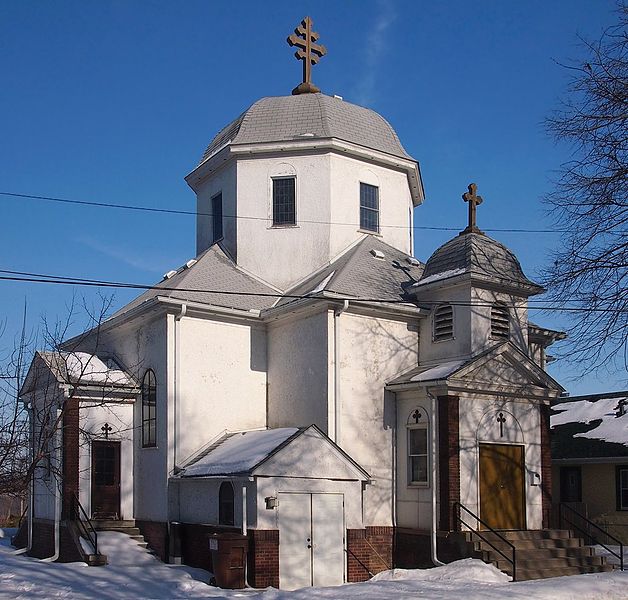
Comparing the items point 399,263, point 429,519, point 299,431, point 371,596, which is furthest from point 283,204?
point 371,596

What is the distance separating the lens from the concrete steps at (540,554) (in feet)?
61.6

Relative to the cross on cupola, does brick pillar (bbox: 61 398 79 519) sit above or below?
below

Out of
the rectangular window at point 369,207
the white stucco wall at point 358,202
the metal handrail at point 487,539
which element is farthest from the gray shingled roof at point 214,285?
the metal handrail at point 487,539

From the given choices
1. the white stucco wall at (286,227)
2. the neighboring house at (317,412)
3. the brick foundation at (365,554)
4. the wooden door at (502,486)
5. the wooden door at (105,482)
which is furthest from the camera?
the white stucco wall at (286,227)

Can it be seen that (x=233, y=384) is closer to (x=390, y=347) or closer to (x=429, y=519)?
(x=390, y=347)

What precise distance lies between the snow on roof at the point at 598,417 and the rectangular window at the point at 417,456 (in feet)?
29.5

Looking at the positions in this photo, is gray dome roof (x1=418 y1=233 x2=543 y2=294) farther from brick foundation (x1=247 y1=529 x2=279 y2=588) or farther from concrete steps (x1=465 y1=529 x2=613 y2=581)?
brick foundation (x1=247 y1=529 x2=279 y2=588)

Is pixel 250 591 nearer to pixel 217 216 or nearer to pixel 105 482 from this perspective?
pixel 105 482

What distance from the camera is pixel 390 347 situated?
2212cm

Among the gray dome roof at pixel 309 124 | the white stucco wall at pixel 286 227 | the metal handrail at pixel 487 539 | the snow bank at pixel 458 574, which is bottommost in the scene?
the snow bank at pixel 458 574

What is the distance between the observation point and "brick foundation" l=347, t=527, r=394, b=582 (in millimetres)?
19688

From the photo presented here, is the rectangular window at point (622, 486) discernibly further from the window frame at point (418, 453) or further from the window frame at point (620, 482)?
the window frame at point (418, 453)

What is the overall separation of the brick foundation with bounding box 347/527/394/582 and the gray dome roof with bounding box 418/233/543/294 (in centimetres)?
650

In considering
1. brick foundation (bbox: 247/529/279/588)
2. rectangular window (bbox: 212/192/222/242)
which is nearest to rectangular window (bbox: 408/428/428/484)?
brick foundation (bbox: 247/529/279/588)
